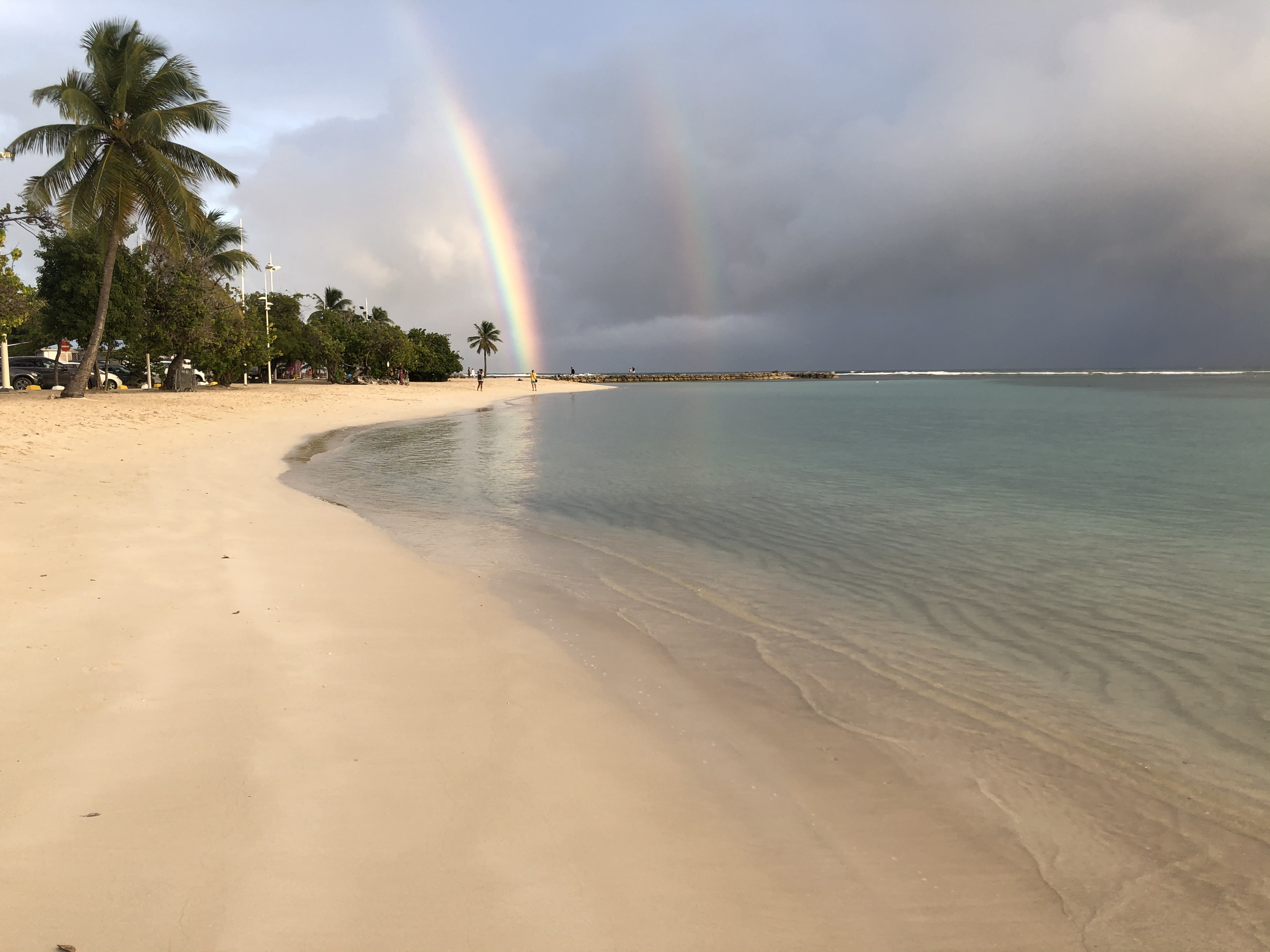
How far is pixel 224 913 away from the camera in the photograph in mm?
2916

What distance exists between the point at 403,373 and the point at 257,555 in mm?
82733

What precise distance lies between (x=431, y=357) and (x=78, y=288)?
194ft

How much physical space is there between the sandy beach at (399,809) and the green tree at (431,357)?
290ft

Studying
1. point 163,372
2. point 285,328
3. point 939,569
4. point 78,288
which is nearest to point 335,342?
point 285,328

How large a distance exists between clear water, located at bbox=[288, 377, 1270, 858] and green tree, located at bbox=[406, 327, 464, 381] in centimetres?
7039

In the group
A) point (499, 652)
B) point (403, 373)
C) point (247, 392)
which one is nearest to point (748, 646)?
point (499, 652)

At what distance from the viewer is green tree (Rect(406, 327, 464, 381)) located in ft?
309

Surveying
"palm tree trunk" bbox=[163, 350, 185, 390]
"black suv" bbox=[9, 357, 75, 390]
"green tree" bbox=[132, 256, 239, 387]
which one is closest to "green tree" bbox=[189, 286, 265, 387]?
"green tree" bbox=[132, 256, 239, 387]

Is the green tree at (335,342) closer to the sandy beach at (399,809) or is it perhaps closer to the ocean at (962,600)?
the ocean at (962,600)

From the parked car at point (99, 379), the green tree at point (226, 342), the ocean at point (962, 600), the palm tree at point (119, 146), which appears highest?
the palm tree at point (119, 146)

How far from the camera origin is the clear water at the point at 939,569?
533 cm

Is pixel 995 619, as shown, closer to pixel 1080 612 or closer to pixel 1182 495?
pixel 1080 612

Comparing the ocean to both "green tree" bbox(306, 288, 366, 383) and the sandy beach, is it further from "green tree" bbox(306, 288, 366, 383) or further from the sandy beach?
"green tree" bbox(306, 288, 366, 383)

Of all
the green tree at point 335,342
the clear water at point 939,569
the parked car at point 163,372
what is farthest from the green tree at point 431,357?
the clear water at point 939,569
